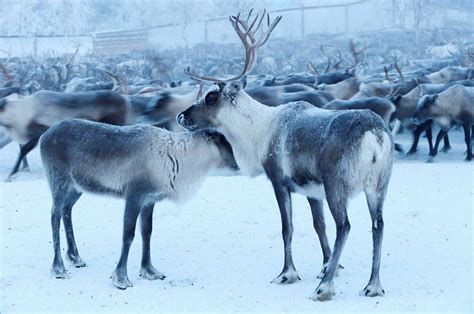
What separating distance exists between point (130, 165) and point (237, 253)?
109 cm

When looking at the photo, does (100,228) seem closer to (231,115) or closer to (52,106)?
(231,115)

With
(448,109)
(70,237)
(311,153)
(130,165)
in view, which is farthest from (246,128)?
(448,109)

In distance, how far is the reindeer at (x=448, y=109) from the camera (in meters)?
10.3

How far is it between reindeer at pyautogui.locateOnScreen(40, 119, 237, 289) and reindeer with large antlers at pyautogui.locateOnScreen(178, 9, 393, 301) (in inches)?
7.0

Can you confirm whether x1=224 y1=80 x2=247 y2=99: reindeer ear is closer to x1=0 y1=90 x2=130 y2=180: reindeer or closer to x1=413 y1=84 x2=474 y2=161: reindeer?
x1=0 y1=90 x2=130 y2=180: reindeer

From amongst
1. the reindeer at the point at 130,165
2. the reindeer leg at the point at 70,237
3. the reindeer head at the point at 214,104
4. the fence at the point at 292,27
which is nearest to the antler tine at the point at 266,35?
the reindeer head at the point at 214,104

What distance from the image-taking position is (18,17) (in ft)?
154

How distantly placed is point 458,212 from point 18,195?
407cm

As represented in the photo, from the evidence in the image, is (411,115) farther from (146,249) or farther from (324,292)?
(324,292)

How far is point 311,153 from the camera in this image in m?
4.12

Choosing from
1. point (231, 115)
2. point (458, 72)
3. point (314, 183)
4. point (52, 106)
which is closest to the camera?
point (314, 183)

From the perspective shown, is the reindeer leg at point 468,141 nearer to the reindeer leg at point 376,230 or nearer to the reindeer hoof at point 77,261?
the reindeer leg at point 376,230

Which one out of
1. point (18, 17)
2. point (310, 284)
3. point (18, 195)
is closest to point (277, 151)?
point (310, 284)

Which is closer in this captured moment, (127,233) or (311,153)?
(311,153)
